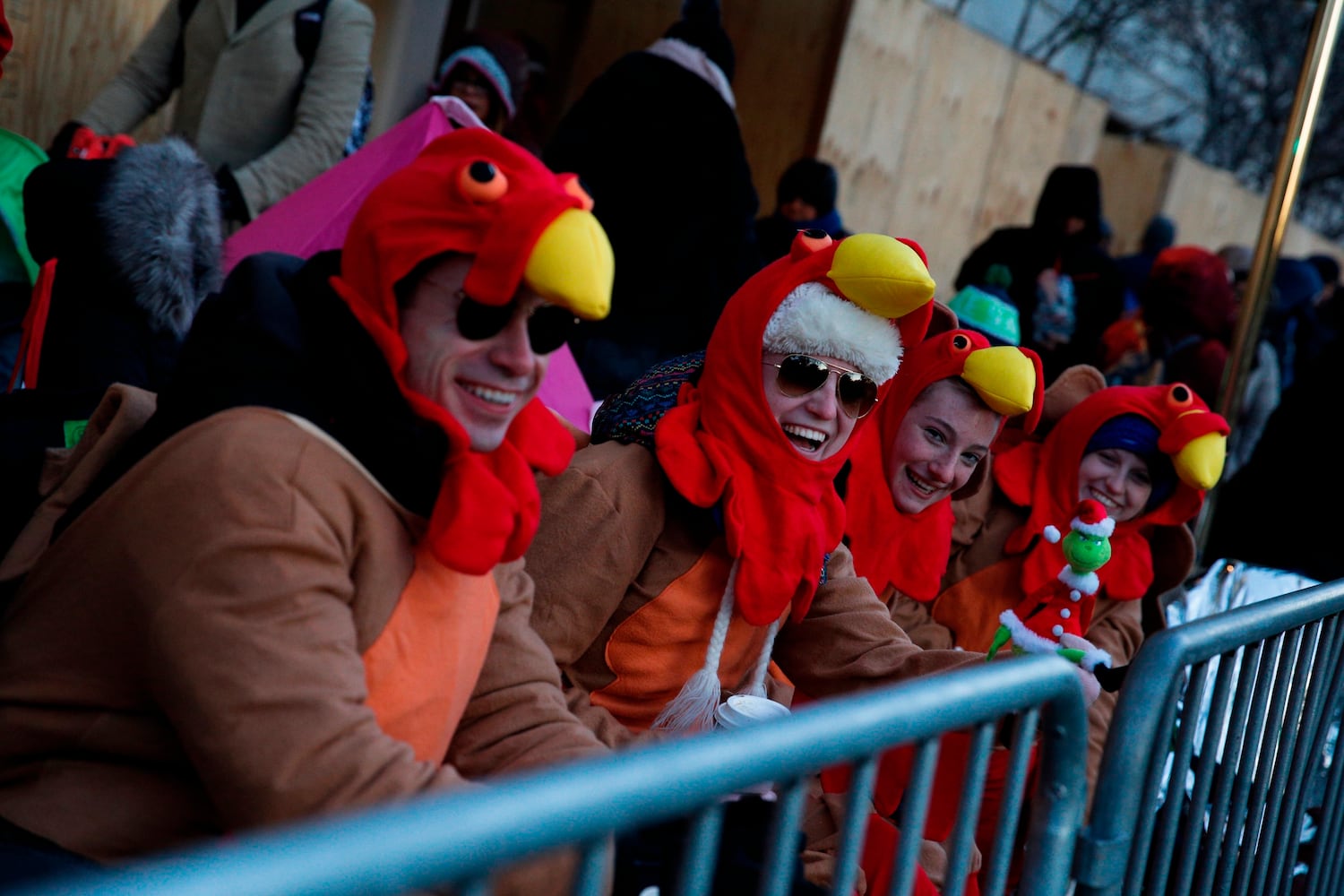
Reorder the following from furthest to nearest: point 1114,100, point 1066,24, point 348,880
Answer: point 1114,100 < point 1066,24 < point 348,880

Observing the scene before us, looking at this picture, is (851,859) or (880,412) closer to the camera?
(851,859)

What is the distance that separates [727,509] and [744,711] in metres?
0.39

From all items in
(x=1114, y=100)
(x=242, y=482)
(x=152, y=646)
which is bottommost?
(x=152, y=646)

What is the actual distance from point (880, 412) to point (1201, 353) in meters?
3.35

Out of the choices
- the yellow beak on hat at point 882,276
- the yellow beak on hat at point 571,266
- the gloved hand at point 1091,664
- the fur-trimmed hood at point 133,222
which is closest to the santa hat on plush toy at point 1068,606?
the gloved hand at point 1091,664

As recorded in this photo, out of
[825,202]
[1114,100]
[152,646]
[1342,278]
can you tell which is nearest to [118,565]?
[152,646]

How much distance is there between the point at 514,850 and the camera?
3.27ft

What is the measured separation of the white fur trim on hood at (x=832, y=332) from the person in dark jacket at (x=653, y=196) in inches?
67.9

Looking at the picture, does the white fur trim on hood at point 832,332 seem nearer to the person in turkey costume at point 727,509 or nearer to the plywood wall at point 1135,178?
the person in turkey costume at point 727,509

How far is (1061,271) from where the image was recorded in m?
5.81

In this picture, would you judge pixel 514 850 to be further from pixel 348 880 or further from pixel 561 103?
pixel 561 103

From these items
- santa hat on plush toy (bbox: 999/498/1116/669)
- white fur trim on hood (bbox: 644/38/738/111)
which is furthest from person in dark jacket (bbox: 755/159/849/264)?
santa hat on plush toy (bbox: 999/498/1116/669)

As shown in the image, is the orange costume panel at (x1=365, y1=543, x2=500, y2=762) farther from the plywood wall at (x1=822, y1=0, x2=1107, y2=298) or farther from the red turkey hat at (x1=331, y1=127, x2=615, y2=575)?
the plywood wall at (x1=822, y1=0, x2=1107, y2=298)

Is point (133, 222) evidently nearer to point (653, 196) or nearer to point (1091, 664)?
point (653, 196)
